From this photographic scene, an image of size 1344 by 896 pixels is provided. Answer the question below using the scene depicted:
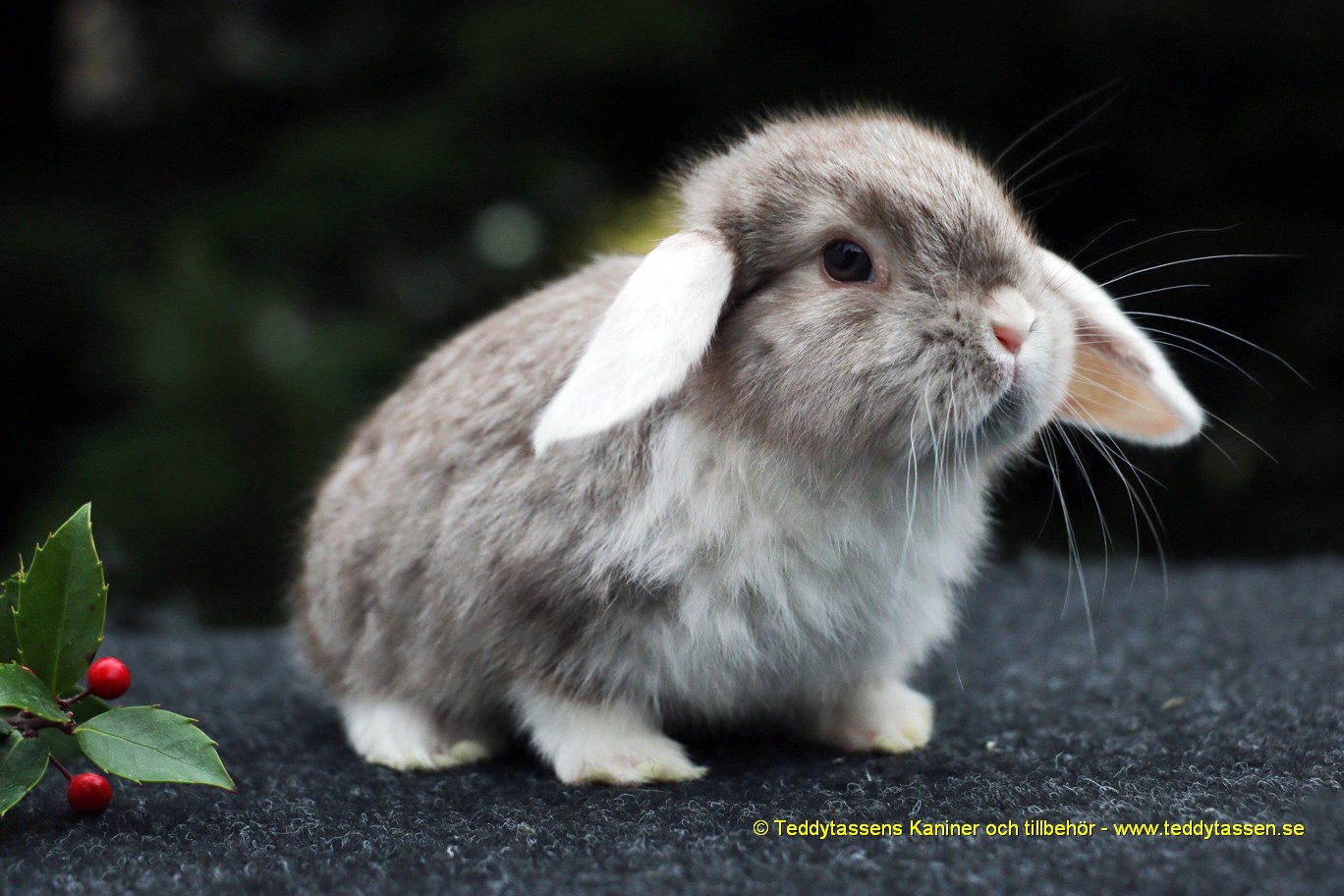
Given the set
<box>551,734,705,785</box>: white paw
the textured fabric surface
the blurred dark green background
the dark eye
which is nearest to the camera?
the textured fabric surface

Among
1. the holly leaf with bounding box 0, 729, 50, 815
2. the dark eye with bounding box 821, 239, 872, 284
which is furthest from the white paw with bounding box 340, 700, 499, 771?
the dark eye with bounding box 821, 239, 872, 284

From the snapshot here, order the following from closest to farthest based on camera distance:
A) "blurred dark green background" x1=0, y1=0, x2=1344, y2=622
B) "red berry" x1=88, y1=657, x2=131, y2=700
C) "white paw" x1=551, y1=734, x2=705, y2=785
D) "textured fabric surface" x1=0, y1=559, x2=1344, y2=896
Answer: "textured fabric surface" x1=0, y1=559, x2=1344, y2=896
"red berry" x1=88, y1=657, x2=131, y2=700
"white paw" x1=551, y1=734, x2=705, y2=785
"blurred dark green background" x1=0, y1=0, x2=1344, y2=622

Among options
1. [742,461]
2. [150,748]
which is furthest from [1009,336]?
[150,748]

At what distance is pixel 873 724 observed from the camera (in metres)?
2.40

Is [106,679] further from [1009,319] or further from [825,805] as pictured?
[1009,319]

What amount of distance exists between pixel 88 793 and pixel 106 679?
199 mm

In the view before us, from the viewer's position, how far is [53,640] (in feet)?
6.35

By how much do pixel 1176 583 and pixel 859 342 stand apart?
2195 mm

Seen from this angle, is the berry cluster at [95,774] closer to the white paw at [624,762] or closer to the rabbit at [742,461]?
the rabbit at [742,461]

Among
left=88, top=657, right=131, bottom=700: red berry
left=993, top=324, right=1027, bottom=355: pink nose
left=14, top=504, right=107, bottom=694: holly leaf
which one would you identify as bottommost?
left=88, top=657, right=131, bottom=700: red berry

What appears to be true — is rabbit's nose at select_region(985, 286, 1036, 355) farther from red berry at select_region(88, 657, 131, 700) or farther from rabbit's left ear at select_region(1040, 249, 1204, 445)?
red berry at select_region(88, 657, 131, 700)

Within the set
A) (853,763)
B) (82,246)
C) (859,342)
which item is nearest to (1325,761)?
(853,763)

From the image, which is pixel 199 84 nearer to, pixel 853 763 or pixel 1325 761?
pixel 853 763

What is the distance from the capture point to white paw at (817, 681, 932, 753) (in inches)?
93.3
